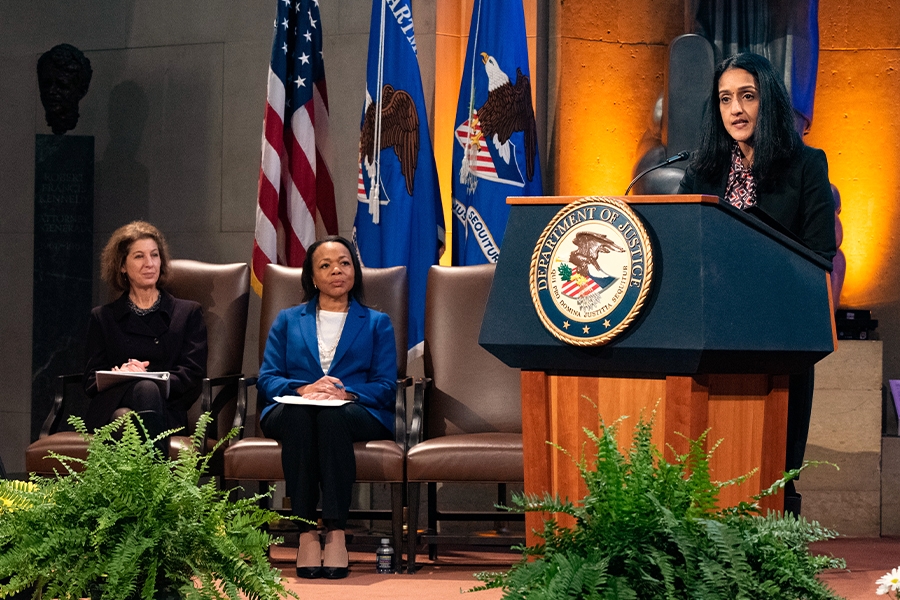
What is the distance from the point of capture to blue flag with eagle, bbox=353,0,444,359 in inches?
187

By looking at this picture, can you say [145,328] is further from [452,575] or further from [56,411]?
[452,575]

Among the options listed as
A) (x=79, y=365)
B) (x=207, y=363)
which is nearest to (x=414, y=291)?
(x=207, y=363)

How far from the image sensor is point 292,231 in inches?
192

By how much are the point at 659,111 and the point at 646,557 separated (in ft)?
12.4

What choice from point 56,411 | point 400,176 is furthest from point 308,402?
point 400,176

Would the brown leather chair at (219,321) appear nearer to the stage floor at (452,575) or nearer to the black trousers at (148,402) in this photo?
the black trousers at (148,402)

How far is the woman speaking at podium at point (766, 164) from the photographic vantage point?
2543 mm

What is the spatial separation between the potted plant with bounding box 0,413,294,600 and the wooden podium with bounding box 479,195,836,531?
666mm

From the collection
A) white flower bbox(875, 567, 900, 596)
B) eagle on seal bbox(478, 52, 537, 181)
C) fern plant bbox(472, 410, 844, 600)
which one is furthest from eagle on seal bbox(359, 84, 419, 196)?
white flower bbox(875, 567, 900, 596)

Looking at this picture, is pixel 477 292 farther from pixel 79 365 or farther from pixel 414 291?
pixel 79 365

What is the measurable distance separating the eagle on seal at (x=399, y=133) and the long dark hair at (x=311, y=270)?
27.7 inches

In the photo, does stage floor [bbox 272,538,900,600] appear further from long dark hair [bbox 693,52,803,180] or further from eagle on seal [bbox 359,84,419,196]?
eagle on seal [bbox 359,84,419,196]

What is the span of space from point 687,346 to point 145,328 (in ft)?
8.65

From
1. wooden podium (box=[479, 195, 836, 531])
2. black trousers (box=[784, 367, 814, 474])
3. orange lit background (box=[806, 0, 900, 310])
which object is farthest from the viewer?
orange lit background (box=[806, 0, 900, 310])
